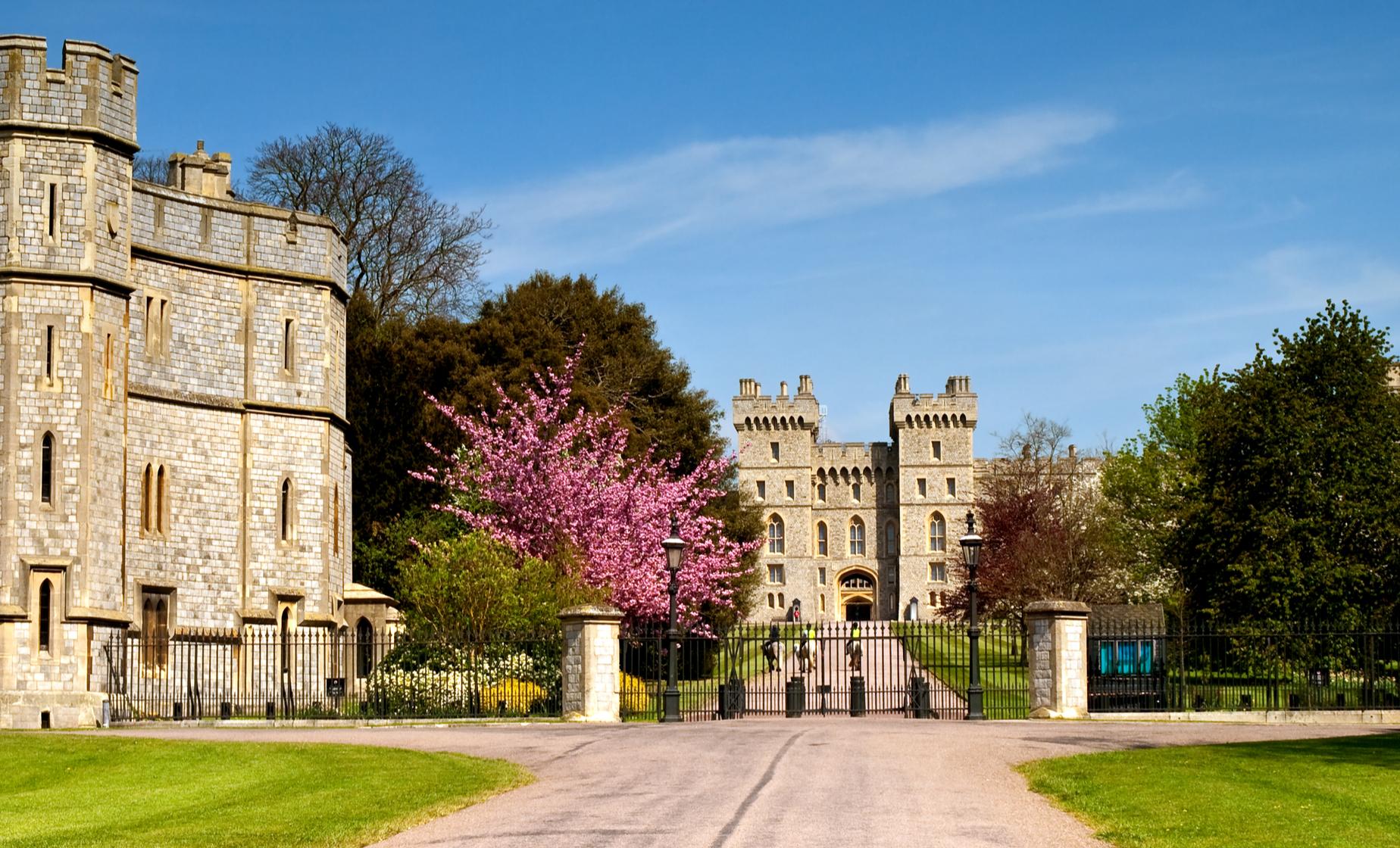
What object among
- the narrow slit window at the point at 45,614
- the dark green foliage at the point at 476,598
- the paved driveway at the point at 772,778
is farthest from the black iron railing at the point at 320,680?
the paved driveway at the point at 772,778

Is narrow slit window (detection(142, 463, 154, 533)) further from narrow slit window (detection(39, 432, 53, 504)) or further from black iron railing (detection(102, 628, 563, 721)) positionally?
narrow slit window (detection(39, 432, 53, 504))

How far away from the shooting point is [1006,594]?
2127 inches

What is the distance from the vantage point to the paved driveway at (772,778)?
12797 mm

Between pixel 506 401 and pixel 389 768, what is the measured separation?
23499 millimetres

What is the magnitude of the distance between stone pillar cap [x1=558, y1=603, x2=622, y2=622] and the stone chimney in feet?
41.3

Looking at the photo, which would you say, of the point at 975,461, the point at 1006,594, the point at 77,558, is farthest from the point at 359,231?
the point at 975,461

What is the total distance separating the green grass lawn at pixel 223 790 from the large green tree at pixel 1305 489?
21.0 meters

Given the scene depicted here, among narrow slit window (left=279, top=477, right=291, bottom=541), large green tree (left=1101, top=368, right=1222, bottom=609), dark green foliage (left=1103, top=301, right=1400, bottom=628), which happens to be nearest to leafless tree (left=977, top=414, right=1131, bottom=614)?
large green tree (left=1101, top=368, right=1222, bottom=609)

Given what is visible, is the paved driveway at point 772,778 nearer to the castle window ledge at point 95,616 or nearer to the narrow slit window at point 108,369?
the castle window ledge at point 95,616

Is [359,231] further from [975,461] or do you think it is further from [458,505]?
[975,461]

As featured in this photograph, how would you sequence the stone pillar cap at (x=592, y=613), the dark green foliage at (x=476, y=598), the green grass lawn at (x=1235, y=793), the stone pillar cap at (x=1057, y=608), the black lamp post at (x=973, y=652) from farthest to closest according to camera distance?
1. the dark green foliage at (x=476, y=598)
2. the stone pillar cap at (x=592, y=613)
3. the stone pillar cap at (x=1057, y=608)
4. the black lamp post at (x=973, y=652)
5. the green grass lawn at (x=1235, y=793)

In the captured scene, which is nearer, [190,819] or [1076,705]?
[190,819]

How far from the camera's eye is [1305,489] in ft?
114

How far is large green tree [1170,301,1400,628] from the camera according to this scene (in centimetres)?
3422
